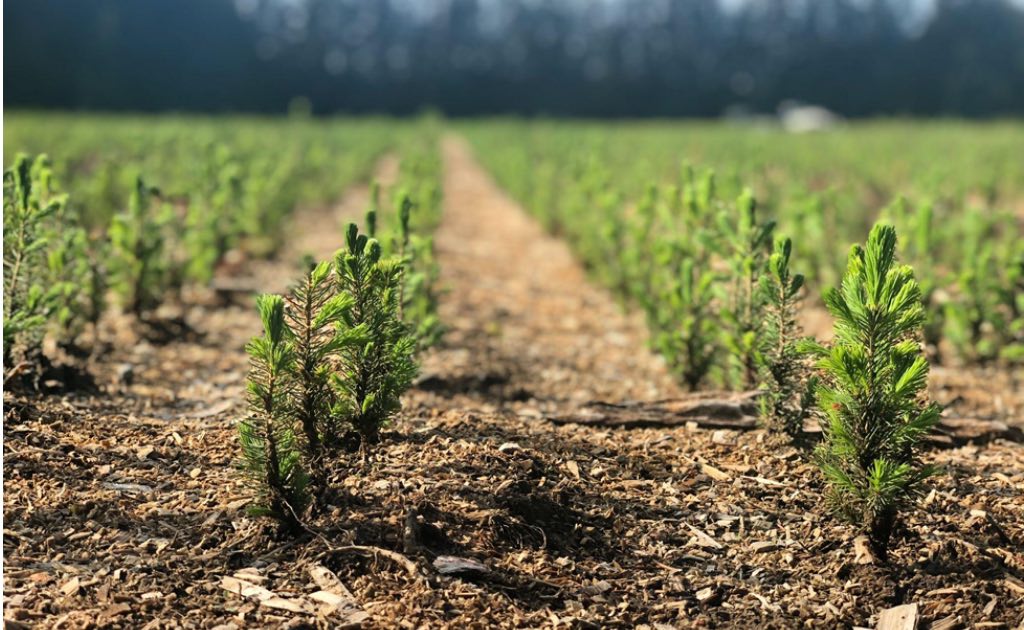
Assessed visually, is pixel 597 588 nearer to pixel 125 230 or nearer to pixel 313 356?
pixel 313 356

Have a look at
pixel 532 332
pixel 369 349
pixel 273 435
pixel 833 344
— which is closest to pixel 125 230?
pixel 532 332

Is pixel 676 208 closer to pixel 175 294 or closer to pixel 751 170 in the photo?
pixel 175 294

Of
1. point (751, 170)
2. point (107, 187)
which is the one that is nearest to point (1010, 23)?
point (751, 170)

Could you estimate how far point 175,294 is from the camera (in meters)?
6.08

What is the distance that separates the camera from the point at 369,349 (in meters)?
3.04

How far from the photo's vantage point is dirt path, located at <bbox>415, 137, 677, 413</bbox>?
16.4ft

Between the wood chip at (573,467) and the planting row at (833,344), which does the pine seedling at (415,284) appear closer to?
the wood chip at (573,467)

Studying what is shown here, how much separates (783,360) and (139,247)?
12.3 feet

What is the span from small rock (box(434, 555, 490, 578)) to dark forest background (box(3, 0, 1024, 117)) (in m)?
Answer: 52.2

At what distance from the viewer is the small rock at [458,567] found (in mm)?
2682

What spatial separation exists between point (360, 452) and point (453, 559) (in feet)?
1.89

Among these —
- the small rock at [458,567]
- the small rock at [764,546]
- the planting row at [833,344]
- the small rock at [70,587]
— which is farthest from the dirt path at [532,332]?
the small rock at [70,587]

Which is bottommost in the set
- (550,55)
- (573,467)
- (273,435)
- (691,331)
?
(573,467)

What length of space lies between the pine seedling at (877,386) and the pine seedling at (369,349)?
4.28ft
